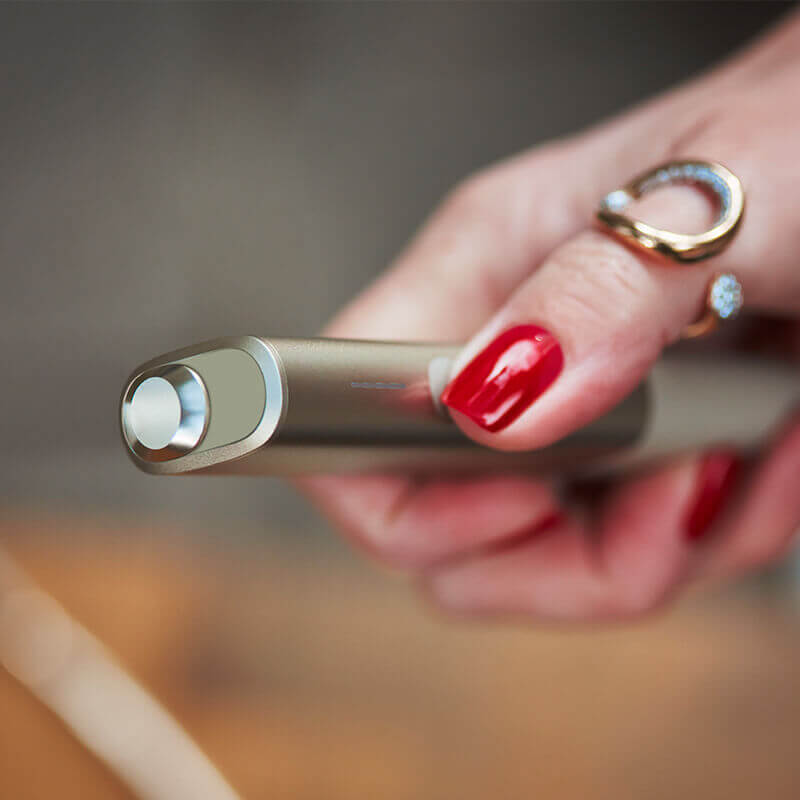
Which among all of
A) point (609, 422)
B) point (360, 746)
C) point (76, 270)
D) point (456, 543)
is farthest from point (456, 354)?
point (76, 270)

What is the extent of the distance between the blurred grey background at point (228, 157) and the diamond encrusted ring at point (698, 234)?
0.52 meters

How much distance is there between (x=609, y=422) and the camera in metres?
0.25

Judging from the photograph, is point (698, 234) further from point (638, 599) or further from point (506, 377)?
point (638, 599)

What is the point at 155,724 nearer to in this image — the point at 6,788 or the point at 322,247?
the point at 6,788

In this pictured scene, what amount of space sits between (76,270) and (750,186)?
55 cm

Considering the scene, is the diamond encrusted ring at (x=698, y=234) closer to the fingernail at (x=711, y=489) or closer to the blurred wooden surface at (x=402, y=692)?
the fingernail at (x=711, y=489)

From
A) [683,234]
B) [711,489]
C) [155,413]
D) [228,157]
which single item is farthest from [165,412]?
[228,157]

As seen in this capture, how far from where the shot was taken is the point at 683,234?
0.75 feet

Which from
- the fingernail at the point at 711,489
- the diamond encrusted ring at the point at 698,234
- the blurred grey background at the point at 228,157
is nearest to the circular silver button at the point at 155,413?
the diamond encrusted ring at the point at 698,234

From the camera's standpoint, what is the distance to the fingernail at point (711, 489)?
38 cm

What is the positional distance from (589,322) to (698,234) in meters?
0.05

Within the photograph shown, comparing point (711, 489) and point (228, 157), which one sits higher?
point (228, 157)

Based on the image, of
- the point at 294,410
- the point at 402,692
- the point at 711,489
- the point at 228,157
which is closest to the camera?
the point at 294,410

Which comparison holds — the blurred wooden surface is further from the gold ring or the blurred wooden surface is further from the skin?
the gold ring
